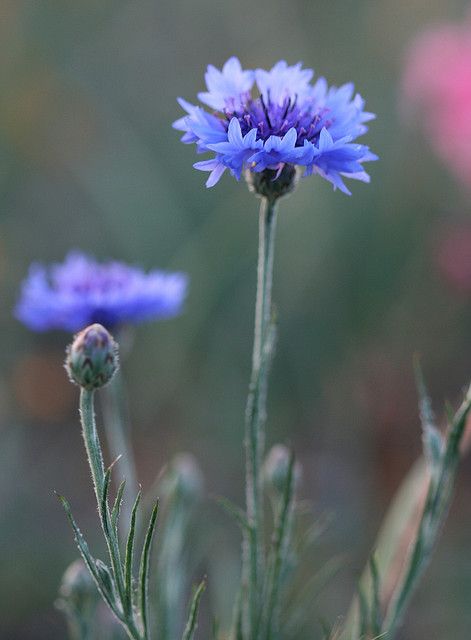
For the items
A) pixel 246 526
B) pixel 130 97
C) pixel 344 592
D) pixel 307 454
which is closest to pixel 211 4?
pixel 130 97

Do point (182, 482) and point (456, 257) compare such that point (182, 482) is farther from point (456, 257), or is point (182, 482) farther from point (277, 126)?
point (456, 257)

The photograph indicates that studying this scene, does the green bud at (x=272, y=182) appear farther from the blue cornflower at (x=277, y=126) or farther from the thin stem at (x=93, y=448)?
the thin stem at (x=93, y=448)

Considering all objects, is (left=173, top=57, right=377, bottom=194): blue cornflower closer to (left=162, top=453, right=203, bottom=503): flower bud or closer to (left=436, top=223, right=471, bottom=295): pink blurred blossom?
(left=162, top=453, right=203, bottom=503): flower bud

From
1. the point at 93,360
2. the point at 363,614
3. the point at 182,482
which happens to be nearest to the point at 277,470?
the point at 182,482

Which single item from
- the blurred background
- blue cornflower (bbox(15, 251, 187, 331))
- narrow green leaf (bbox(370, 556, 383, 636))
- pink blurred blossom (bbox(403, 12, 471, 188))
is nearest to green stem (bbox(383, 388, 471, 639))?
narrow green leaf (bbox(370, 556, 383, 636))

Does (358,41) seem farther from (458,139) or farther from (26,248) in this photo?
(26,248)
